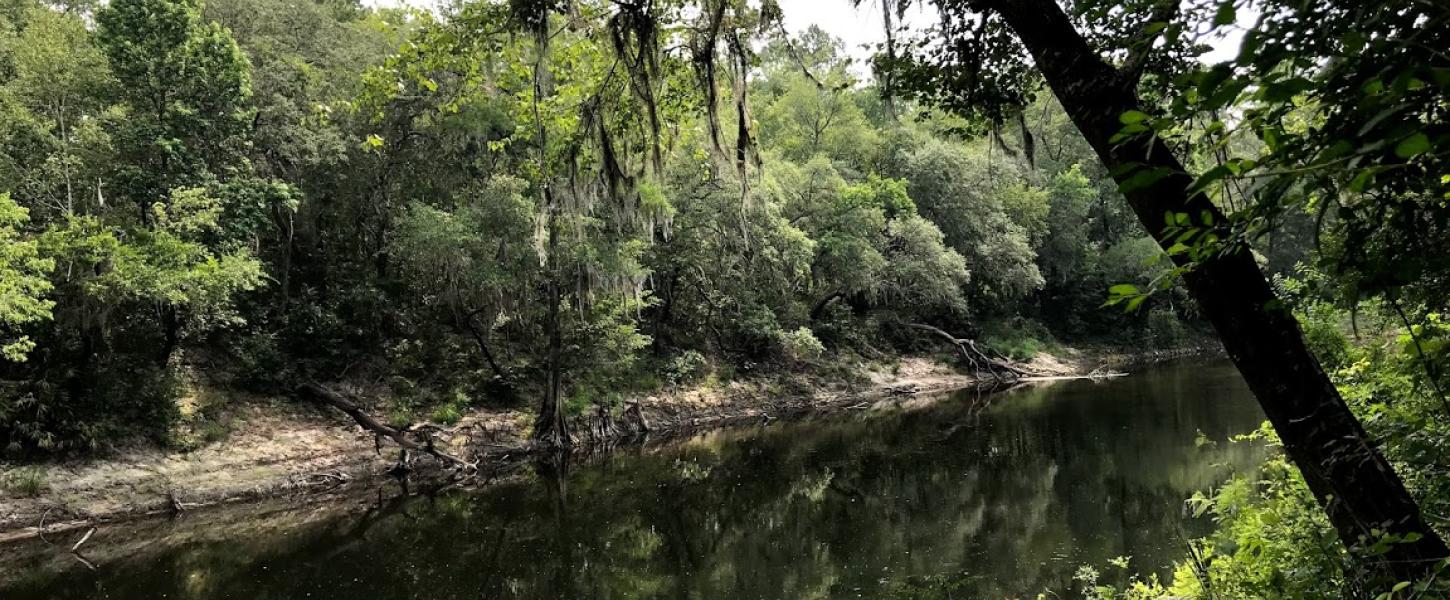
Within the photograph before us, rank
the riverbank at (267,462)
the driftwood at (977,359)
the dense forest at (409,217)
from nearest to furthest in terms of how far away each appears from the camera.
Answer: the dense forest at (409,217) → the riverbank at (267,462) → the driftwood at (977,359)

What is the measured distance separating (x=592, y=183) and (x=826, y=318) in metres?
21.2

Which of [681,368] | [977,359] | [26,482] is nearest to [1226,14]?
[26,482]

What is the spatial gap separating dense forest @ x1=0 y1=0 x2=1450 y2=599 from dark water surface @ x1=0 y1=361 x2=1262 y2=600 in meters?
2.04

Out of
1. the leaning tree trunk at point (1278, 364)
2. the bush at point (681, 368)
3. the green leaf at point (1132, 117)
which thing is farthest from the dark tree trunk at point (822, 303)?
the green leaf at point (1132, 117)

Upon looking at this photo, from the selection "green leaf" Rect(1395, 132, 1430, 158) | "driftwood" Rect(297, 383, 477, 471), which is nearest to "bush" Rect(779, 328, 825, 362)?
"driftwood" Rect(297, 383, 477, 471)

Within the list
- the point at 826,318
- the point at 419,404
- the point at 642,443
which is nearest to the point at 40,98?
the point at 419,404

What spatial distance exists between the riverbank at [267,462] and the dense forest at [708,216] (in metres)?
0.53

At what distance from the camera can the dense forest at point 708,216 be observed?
179cm

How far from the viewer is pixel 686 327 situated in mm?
23594

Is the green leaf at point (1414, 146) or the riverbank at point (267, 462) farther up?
the green leaf at point (1414, 146)

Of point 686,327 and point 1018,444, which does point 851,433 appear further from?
point 686,327

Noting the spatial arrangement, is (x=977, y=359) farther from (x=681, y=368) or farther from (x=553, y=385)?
(x=553, y=385)

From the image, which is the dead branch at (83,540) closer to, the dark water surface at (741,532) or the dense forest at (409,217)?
the dark water surface at (741,532)

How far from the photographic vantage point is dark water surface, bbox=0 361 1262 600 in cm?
826
